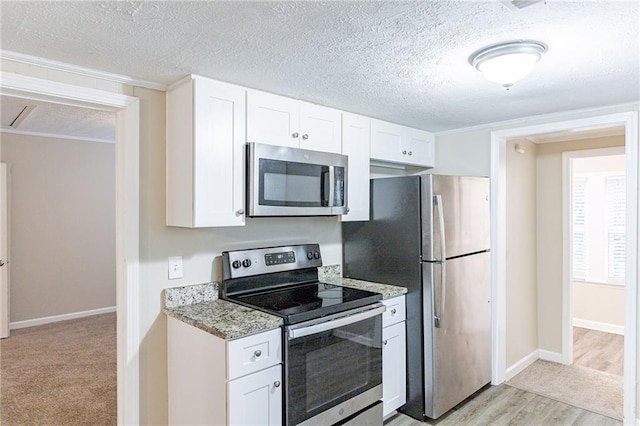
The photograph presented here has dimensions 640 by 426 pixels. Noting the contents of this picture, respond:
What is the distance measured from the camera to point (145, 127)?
2.31 meters

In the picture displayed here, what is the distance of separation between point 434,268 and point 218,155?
165 centimetres

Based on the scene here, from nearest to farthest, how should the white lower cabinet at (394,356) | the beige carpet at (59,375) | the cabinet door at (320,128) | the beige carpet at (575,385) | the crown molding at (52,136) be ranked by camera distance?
the cabinet door at (320,128) → the white lower cabinet at (394,356) → the beige carpet at (59,375) → the beige carpet at (575,385) → the crown molding at (52,136)

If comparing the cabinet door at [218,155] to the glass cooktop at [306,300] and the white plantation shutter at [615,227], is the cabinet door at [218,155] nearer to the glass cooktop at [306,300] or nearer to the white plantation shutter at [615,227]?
the glass cooktop at [306,300]

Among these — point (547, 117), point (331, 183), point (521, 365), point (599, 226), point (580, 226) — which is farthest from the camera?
point (580, 226)

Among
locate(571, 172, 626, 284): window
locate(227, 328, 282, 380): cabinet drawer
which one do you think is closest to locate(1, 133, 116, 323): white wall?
locate(227, 328, 282, 380): cabinet drawer

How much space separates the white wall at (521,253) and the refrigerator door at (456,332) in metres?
0.52

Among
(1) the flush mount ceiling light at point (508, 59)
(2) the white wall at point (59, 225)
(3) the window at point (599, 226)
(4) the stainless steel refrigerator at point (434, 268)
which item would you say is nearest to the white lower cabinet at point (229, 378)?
(4) the stainless steel refrigerator at point (434, 268)

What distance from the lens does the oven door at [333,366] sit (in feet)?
6.84

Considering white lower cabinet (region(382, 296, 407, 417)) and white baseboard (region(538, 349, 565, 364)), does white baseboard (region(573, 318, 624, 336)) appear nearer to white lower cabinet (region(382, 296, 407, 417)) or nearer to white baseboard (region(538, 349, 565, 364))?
white baseboard (region(538, 349, 565, 364))

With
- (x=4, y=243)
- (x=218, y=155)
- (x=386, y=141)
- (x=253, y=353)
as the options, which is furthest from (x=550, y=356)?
(x=4, y=243)

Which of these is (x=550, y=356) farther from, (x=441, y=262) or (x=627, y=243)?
(x=441, y=262)

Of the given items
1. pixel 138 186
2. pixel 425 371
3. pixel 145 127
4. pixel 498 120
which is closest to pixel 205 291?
pixel 138 186

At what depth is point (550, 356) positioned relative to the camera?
4051 millimetres

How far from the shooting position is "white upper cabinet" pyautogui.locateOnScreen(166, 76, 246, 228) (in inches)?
84.4
